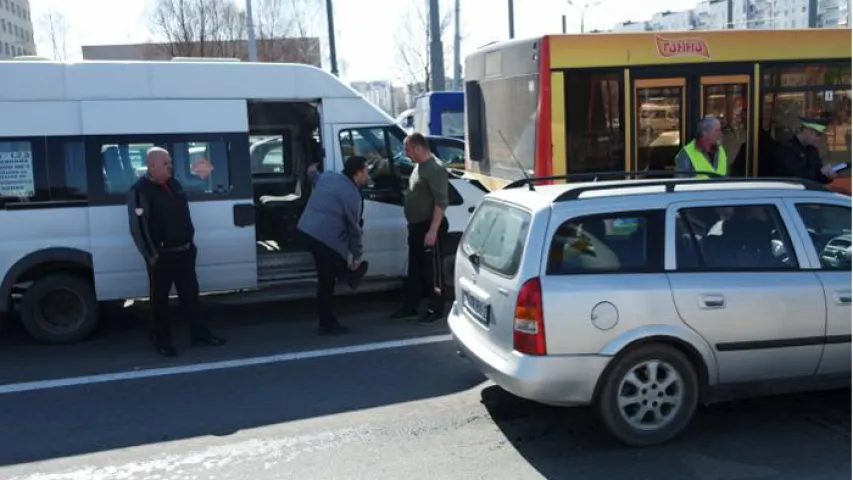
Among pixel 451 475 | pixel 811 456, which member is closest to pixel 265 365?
pixel 451 475

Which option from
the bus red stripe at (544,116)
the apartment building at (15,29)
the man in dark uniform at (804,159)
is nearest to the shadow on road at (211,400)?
the bus red stripe at (544,116)

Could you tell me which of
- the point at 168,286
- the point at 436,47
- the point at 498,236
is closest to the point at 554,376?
the point at 498,236

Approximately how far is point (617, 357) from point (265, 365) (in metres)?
3.07

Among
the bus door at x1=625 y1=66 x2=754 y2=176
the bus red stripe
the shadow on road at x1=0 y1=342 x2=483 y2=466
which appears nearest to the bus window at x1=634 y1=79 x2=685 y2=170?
the bus door at x1=625 y1=66 x2=754 y2=176

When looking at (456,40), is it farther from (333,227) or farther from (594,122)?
(333,227)

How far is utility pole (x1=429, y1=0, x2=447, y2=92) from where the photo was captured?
1741cm

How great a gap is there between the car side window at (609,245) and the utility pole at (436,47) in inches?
544

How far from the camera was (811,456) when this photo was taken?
4.21 metres

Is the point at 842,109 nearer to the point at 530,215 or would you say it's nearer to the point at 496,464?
the point at 530,215

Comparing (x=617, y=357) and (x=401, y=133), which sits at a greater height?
(x=401, y=133)

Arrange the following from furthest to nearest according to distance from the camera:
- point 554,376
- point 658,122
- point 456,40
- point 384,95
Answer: point 384,95
point 456,40
point 658,122
point 554,376

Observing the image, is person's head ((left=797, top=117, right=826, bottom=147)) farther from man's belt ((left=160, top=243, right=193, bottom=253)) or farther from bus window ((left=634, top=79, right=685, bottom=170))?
man's belt ((left=160, top=243, right=193, bottom=253))

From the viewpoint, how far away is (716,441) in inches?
175

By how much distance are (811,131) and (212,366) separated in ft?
21.0
